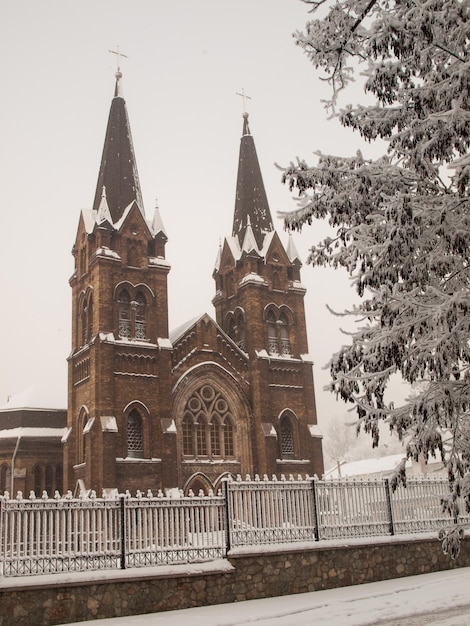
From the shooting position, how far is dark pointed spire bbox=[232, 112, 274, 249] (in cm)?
3894

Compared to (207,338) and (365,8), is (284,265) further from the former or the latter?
(365,8)

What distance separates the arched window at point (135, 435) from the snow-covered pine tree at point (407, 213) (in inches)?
933

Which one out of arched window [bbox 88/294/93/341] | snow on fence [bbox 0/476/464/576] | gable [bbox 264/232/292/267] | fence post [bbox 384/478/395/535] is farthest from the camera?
gable [bbox 264/232/292/267]

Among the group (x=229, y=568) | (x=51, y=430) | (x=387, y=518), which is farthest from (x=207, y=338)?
(x=229, y=568)

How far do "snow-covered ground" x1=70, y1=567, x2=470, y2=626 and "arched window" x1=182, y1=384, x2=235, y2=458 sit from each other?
1930cm

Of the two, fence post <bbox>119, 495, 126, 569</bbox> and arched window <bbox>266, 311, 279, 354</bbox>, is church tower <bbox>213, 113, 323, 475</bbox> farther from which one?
fence post <bbox>119, 495, 126, 569</bbox>

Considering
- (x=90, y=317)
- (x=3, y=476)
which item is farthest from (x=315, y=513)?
(x=3, y=476)

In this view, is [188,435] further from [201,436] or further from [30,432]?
[30,432]

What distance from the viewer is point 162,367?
105 feet

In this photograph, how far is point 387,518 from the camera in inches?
626

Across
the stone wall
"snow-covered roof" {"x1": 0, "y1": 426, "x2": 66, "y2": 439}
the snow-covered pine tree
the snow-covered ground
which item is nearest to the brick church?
"snow-covered roof" {"x1": 0, "y1": 426, "x2": 66, "y2": 439}

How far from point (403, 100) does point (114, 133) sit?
31.3 m

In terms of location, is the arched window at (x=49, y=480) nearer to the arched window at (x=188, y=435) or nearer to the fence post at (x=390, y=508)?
the arched window at (x=188, y=435)

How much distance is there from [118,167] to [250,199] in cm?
794
